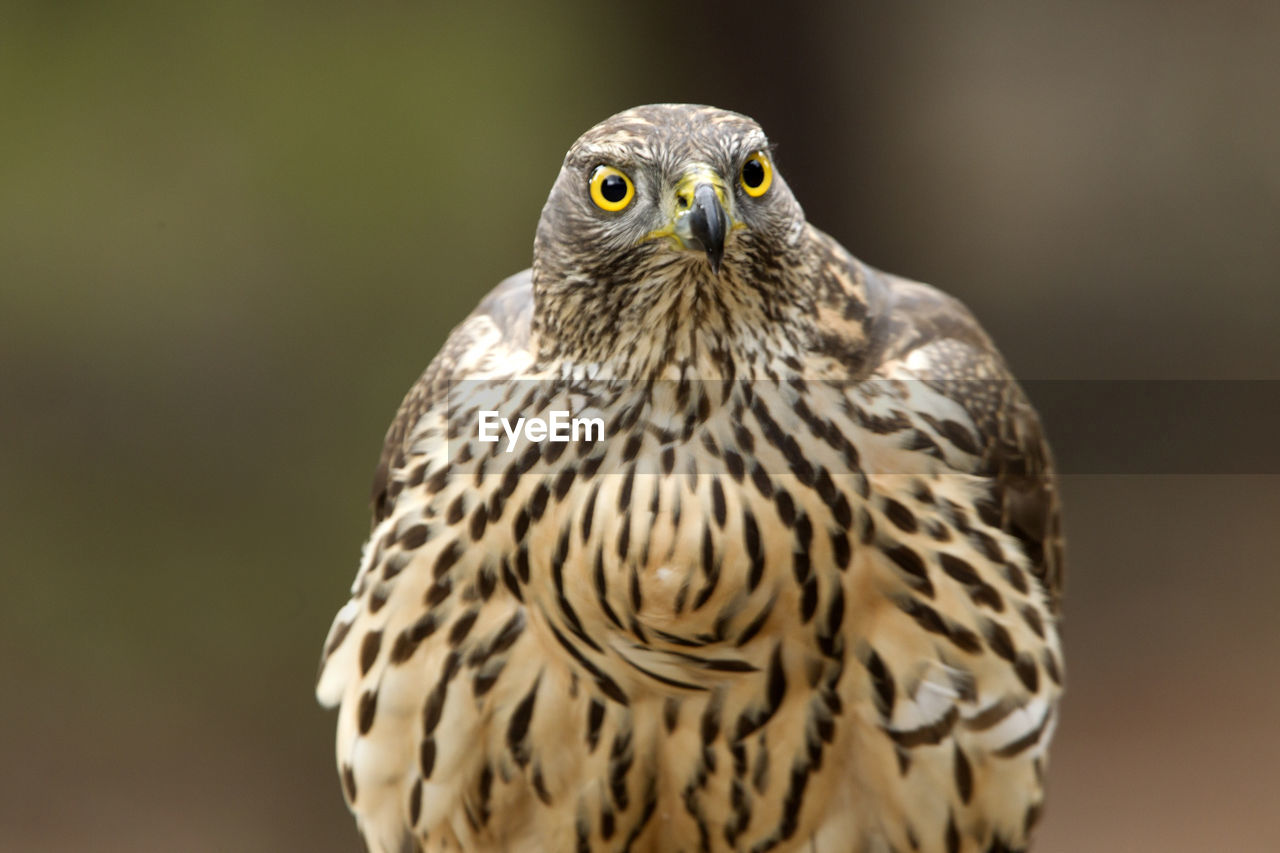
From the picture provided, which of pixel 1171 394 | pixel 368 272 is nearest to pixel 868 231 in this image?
pixel 1171 394

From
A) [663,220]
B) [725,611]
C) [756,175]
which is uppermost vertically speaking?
[756,175]

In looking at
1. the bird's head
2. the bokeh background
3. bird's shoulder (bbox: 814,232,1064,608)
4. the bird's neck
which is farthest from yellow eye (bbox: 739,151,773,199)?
the bokeh background

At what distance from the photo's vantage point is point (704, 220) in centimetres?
219

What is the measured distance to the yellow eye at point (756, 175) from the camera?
7.67ft

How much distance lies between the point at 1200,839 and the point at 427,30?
12.4ft

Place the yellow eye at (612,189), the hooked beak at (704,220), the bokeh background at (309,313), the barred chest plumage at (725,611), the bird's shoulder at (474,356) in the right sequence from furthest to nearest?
the bokeh background at (309,313) < the bird's shoulder at (474,356) < the barred chest plumage at (725,611) < the yellow eye at (612,189) < the hooked beak at (704,220)

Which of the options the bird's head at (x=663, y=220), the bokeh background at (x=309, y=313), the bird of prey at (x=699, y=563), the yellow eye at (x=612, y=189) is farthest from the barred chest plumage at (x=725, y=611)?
the bokeh background at (x=309, y=313)

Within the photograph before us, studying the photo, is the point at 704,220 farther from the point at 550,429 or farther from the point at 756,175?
the point at 550,429

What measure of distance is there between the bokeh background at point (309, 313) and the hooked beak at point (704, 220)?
2884 mm

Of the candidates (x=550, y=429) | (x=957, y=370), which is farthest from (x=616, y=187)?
(x=957, y=370)

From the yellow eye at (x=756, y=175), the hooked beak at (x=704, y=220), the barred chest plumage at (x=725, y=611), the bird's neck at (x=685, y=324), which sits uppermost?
the yellow eye at (x=756, y=175)

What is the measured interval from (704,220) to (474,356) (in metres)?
0.79

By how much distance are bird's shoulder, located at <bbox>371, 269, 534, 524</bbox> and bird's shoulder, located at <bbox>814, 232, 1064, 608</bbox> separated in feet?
1.74

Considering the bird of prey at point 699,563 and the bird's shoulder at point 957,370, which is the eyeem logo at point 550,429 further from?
the bird's shoulder at point 957,370
